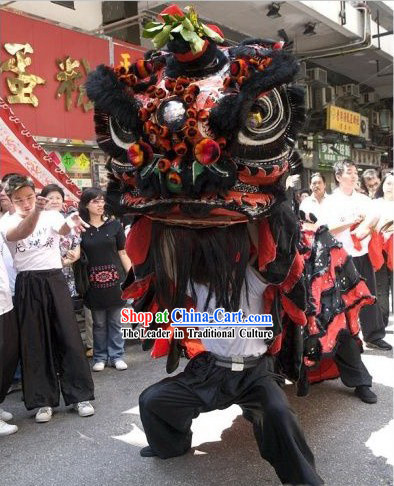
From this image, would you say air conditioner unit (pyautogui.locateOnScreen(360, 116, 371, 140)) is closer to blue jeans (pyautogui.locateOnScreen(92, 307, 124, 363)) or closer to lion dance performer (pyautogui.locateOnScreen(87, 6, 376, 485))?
blue jeans (pyautogui.locateOnScreen(92, 307, 124, 363))

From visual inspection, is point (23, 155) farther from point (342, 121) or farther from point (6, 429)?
point (342, 121)

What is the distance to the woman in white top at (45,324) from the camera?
134 inches

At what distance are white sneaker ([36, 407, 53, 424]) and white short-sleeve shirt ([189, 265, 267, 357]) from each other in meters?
1.52

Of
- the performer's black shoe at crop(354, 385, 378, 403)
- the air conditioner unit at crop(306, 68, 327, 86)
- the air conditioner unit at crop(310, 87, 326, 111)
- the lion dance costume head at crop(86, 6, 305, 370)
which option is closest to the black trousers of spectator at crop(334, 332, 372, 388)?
the performer's black shoe at crop(354, 385, 378, 403)

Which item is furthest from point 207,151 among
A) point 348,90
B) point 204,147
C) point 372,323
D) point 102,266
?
point 348,90

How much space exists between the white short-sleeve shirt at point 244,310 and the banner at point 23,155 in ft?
8.72

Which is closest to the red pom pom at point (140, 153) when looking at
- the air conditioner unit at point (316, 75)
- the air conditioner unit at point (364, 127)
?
the air conditioner unit at point (316, 75)

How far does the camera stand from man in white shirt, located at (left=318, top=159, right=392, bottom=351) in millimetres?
4719

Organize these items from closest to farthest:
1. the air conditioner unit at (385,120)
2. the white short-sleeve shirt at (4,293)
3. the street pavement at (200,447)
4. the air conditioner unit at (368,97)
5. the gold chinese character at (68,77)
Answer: the street pavement at (200,447), the white short-sleeve shirt at (4,293), the gold chinese character at (68,77), the air conditioner unit at (368,97), the air conditioner unit at (385,120)

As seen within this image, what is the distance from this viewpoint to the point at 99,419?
3.44 metres

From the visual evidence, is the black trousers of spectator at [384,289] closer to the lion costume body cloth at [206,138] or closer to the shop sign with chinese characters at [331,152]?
the lion costume body cloth at [206,138]

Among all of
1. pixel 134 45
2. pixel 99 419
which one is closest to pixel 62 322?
pixel 99 419

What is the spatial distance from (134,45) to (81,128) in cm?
167

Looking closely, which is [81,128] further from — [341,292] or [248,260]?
[248,260]
